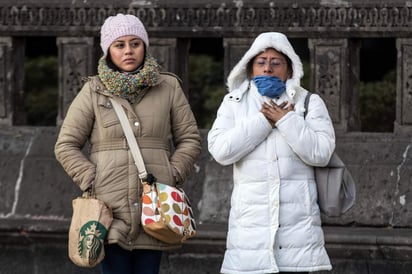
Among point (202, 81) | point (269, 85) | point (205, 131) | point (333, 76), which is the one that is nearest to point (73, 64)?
point (205, 131)

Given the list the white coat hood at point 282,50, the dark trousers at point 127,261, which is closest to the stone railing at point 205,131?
the dark trousers at point 127,261

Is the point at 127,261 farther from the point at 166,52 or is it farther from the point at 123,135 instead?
the point at 166,52

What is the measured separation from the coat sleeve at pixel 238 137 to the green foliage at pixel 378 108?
160 inches

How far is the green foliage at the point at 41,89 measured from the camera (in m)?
13.5

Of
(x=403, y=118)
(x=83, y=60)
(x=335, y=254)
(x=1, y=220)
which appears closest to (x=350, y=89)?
(x=403, y=118)

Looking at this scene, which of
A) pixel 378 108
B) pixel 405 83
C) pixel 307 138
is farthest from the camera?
pixel 378 108

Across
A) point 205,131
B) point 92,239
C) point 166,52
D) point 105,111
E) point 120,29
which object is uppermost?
point 120,29

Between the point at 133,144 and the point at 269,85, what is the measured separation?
76 centimetres

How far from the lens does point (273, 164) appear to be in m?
6.99

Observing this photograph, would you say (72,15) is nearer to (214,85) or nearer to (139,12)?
(139,12)

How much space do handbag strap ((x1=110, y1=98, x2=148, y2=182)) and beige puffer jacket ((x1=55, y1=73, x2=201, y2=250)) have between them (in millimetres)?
30

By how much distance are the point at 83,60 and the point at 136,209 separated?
A: 2.59 metres

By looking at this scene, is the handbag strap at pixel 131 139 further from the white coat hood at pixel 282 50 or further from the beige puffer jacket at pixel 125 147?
the white coat hood at pixel 282 50

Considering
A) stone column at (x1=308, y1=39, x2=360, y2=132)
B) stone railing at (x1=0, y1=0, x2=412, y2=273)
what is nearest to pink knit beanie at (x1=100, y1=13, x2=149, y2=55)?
stone railing at (x1=0, y1=0, x2=412, y2=273)
